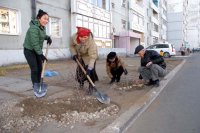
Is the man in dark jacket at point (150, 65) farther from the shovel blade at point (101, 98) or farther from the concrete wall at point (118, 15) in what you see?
the concrete wall at point (118, 15)

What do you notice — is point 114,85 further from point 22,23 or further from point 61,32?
point 61,32

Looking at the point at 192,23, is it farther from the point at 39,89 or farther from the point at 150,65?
the point at 39,89

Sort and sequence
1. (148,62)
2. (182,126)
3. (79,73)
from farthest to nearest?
(148,62), (79,73), (182,126)

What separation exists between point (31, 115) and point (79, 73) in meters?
2.27

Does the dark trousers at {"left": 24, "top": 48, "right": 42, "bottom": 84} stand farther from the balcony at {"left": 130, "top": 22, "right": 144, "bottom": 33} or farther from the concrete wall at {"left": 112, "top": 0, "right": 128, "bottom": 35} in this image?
the balcony at {"left": 130, "top": 22, "right": 144, "bottom": 33}

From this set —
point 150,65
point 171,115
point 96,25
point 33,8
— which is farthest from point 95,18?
point 171,115

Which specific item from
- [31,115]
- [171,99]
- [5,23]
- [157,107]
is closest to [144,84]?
[171,99]

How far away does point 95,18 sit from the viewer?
23625 mm

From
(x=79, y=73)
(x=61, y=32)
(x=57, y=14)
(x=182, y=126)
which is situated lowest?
(x=182, y=126)

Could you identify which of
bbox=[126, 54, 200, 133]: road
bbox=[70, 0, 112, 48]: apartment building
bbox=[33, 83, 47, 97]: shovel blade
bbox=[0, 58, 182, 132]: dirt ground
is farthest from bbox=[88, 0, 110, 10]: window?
bbox=[0, 58, 182, 132]: dirt ground

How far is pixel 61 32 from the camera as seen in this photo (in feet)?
63.3

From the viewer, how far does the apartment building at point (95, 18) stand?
20266 millimetres

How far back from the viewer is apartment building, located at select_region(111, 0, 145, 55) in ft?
99.5

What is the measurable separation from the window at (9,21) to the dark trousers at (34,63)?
29.1 ft
